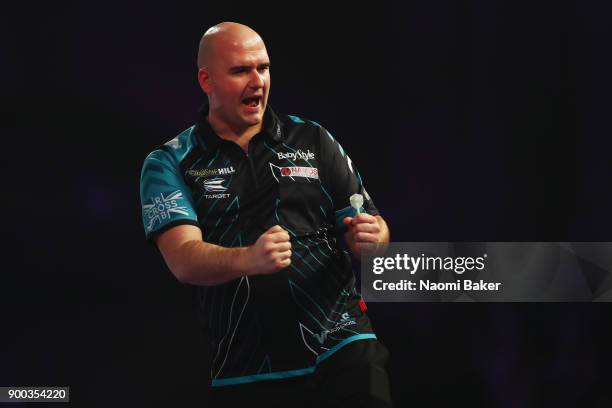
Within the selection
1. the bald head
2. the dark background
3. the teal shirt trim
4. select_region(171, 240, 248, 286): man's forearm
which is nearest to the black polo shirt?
the teal shirt trim

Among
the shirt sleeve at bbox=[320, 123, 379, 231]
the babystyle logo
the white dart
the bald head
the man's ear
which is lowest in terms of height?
the white dart

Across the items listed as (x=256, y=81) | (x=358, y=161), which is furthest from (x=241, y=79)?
(x=358, y=161)

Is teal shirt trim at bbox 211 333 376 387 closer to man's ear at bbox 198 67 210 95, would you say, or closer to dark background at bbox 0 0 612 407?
man's ear at bbox 198 67 210 95

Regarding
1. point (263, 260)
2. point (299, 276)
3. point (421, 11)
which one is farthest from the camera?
point (421, 11)

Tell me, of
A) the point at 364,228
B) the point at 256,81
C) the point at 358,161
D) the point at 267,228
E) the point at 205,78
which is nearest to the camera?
the point at 364,228

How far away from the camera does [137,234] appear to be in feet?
14.8

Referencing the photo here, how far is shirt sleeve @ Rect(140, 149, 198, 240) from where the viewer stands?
3025mm

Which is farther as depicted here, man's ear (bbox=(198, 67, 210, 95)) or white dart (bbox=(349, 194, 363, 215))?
man's ear (bbox=(198, 67, 210, 95))

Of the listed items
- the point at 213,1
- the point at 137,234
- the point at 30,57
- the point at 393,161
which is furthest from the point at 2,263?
the point at 393,161

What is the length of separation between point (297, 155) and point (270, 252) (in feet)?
2.02

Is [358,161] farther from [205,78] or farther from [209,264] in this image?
[209,264]

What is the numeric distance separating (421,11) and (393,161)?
0.75 metres

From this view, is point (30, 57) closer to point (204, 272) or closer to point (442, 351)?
point (204, 272)

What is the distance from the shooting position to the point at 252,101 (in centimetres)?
320
